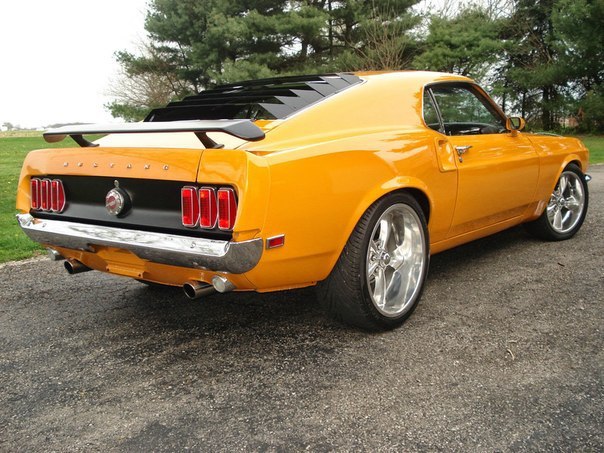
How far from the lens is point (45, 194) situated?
296 cm

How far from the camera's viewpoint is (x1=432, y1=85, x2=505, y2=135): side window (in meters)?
3.54

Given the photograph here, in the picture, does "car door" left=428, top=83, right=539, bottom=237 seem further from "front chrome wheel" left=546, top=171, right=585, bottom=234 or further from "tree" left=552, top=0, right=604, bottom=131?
"tree" left=552, top=0, right=604, bottom=131

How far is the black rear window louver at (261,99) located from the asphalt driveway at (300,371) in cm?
116

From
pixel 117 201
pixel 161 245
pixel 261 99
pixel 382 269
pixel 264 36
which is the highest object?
pixel 264 36

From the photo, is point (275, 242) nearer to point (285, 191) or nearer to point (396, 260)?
point (285, 191)

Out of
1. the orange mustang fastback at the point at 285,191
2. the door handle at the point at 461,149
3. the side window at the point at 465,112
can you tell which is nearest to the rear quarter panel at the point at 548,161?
the side window at the point at 465,112

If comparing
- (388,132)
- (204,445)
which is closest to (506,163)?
(388,132)

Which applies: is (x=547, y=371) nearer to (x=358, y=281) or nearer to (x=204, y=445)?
(x=358, y=281)

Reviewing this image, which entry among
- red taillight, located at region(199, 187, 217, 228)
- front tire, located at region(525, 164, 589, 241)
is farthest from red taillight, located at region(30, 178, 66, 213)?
front tire, located at region(525, 164, 589, 241)

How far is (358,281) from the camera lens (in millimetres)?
2691

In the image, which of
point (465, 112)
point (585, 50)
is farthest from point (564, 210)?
point (585, 50)

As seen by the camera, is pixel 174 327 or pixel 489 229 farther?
pixel 489 229

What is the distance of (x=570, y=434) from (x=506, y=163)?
2.21m

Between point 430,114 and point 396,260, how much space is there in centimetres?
97
